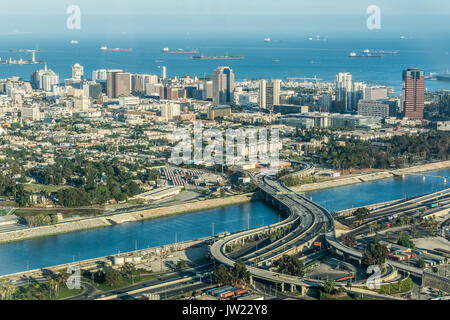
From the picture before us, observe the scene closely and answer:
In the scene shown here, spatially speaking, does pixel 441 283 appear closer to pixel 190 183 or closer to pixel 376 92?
pixel 190 183

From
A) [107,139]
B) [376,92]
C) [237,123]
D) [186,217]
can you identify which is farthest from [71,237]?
[376,92]

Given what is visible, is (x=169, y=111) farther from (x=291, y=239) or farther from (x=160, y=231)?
(x=291, y=239)

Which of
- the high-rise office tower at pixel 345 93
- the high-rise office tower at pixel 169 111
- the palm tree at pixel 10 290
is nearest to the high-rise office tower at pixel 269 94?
the high-rise office tower at pixel 345 93

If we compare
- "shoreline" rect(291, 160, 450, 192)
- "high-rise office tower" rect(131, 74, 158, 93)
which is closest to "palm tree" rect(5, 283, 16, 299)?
"shoreline" rect(291, 160, 450, 192)

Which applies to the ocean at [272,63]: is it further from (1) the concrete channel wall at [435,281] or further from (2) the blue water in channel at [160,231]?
(1) the concrete channel wall at [435,281]

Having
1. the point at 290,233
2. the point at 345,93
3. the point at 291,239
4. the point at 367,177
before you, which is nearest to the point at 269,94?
the point at 345,93
